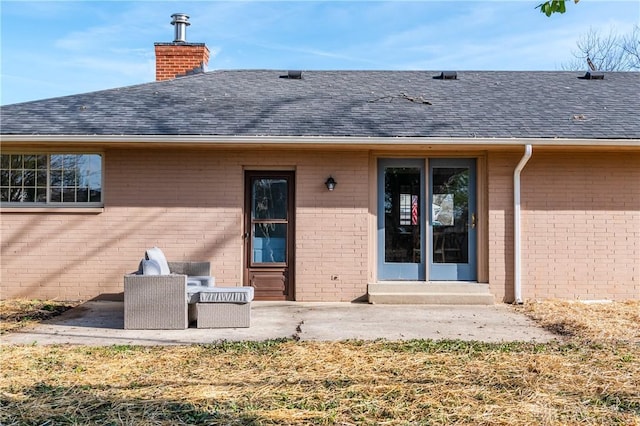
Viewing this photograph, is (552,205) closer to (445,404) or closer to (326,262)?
(326,262)

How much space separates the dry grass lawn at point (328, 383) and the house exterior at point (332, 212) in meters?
2.94

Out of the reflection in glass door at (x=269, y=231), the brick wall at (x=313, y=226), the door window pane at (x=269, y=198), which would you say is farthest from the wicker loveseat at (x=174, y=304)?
the door window pane at (x=269, y=198)

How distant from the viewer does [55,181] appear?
8.68 m

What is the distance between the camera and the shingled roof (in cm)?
838

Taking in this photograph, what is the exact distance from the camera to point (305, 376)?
14.5 feet

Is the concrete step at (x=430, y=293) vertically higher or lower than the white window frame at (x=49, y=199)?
lower

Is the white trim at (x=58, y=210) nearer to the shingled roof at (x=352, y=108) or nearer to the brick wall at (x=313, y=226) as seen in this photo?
the brick wall at (x=313, y=226)

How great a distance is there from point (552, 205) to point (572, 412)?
559cm

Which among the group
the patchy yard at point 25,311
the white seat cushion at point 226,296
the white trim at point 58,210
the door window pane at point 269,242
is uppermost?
the white trim at point 58,210

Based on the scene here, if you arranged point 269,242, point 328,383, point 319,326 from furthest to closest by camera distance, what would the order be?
1. point 269,242
2. point 319,326
3. point 328,383

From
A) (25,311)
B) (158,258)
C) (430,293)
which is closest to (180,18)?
(158,258)

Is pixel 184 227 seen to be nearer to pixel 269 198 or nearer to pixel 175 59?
pixel 269 198

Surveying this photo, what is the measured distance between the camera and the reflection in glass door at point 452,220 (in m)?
8.74

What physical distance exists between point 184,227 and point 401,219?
3668mm
